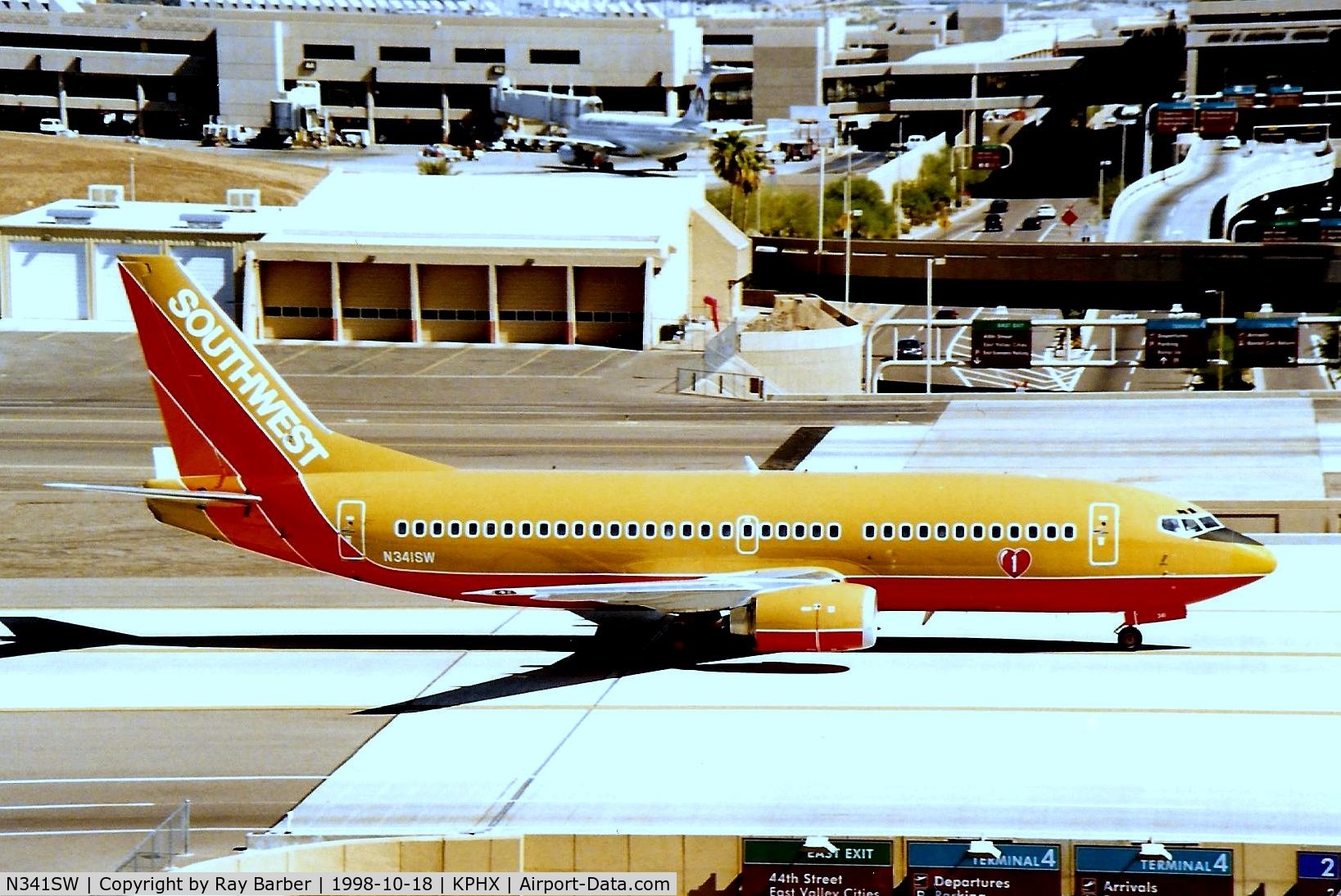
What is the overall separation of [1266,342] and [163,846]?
76250 millimetres

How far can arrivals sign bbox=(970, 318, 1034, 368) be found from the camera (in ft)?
315

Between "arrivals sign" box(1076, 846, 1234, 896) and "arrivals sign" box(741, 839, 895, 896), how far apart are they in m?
3.27

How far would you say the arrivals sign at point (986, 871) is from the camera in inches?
1238

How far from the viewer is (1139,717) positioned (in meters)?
39.2

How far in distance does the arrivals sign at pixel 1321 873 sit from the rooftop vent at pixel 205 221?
88.7 meters

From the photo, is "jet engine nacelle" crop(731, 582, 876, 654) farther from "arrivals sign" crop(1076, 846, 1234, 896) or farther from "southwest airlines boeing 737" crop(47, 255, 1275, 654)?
"arrivals sign" crop(1076, 846, 1234, 896)

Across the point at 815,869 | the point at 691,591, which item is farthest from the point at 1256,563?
the point at 815,869

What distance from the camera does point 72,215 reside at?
111 meters

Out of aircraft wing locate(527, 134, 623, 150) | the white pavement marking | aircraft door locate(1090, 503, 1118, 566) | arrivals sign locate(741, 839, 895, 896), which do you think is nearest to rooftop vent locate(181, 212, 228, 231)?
the white pavement marking

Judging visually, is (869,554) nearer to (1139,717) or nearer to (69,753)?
(1139,717)

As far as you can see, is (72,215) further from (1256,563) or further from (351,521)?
(1256,563)

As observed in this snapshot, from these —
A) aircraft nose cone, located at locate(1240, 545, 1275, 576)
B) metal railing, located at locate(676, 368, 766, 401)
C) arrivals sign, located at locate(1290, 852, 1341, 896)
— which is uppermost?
aircraft nose cone, located at locate(1240, 545, 1275, 576)

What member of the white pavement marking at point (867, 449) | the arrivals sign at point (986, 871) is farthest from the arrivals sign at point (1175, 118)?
the arrivals sign at point (986, 871)

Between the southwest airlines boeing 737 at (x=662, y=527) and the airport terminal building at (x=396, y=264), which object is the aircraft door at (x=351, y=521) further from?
the airport terminal building at (x=396, y=264)
